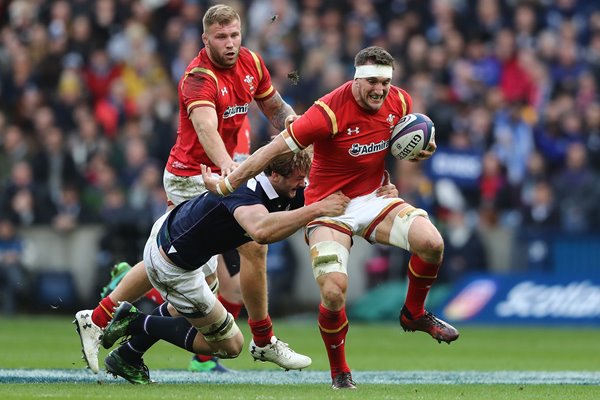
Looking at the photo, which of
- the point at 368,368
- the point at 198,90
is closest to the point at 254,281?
the point at 198,90

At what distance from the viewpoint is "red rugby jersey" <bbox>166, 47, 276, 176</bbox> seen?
10531mm

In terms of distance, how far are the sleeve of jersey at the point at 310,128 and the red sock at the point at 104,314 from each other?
2.03 metres

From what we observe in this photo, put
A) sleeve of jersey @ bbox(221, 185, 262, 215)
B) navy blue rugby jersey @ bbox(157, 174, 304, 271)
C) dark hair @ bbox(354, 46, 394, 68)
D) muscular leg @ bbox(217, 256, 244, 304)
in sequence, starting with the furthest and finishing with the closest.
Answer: muscular leg @ bbox(217, 256, 244, 304) → dark hair @ bbox(354, 46, 394, 68) → navy blue rugby jersey @ bbox(157, 174, 304, 271) → sleeve of jersey @ bbox(221, 185, 262, 215)

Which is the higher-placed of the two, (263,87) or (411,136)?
(263,87)

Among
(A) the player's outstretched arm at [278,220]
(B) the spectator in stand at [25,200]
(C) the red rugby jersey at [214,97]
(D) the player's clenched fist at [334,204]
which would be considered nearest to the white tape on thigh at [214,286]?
(C) the red rugby jersey at [214,97]

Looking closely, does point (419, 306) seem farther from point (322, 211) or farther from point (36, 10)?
point (36, 10)

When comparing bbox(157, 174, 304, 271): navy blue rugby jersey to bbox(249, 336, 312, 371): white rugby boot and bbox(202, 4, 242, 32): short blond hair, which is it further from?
bbox(202, 4, 242, 32): short blond hair

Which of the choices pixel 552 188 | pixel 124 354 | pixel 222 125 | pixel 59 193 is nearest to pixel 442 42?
pixel 552 188

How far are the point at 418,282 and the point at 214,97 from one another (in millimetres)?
2240

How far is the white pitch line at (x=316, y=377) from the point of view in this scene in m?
10.2

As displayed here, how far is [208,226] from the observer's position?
9.41 metres

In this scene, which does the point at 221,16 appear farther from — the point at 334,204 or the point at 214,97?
the point at 334,204

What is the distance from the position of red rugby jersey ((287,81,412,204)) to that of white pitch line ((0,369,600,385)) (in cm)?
153

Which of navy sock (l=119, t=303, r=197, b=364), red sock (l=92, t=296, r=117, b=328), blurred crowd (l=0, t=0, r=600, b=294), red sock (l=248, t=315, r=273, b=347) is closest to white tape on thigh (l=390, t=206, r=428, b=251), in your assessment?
red sock (l=248, t=315, r=273, b=347)
